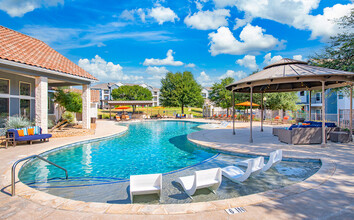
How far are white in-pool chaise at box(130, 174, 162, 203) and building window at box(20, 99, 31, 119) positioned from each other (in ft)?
41.2

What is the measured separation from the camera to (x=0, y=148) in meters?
8.12

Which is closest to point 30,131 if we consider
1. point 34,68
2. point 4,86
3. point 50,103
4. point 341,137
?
point 34,68

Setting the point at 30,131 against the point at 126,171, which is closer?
the point at 126,171

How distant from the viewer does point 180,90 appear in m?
33.5

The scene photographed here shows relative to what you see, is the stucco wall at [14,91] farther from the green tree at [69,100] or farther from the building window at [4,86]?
the green tree at [69,100]

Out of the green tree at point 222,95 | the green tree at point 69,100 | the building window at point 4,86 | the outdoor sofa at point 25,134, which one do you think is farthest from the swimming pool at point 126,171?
the green tree at point 222,95

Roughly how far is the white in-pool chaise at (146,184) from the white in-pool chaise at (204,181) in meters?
0.63

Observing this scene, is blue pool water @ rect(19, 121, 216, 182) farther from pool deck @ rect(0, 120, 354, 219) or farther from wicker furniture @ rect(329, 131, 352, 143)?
wicker furniture @ rect(329, 131, 352, 143)

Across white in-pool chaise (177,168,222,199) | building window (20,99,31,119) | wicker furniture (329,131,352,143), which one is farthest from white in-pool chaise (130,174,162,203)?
building window (20,99,31,119)

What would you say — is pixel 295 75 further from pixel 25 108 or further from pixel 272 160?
pixel 25 108

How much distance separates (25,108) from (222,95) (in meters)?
24.7

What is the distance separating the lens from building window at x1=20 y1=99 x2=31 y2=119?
12.5 meters

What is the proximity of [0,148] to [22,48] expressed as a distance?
6090 mm

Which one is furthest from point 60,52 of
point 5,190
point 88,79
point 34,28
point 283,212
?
point 283,212
